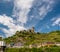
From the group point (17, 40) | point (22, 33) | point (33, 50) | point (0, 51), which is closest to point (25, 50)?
point (33, 50)

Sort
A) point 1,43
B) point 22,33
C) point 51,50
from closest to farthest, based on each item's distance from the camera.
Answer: point 1,43, point 51,50, point 22,33

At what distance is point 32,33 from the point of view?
518ft

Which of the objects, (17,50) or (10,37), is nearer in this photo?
(17,50)

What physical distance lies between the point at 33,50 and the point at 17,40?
2766 inches

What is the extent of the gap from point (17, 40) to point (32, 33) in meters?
18.0

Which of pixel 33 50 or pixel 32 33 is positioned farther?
pixel 32 33

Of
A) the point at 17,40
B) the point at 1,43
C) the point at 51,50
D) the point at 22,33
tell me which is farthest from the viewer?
the point at 22,33

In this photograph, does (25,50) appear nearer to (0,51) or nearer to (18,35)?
(0,51)

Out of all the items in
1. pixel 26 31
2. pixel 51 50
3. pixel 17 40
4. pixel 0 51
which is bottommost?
pixel 0 51

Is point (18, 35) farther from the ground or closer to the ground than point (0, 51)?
farther from the ground

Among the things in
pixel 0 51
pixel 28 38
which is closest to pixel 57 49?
pixel 0 51

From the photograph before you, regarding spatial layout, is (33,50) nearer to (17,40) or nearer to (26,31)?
(17,40)

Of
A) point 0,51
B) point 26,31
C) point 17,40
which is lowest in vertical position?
point 0,51

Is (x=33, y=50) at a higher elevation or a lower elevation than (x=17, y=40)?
lower
